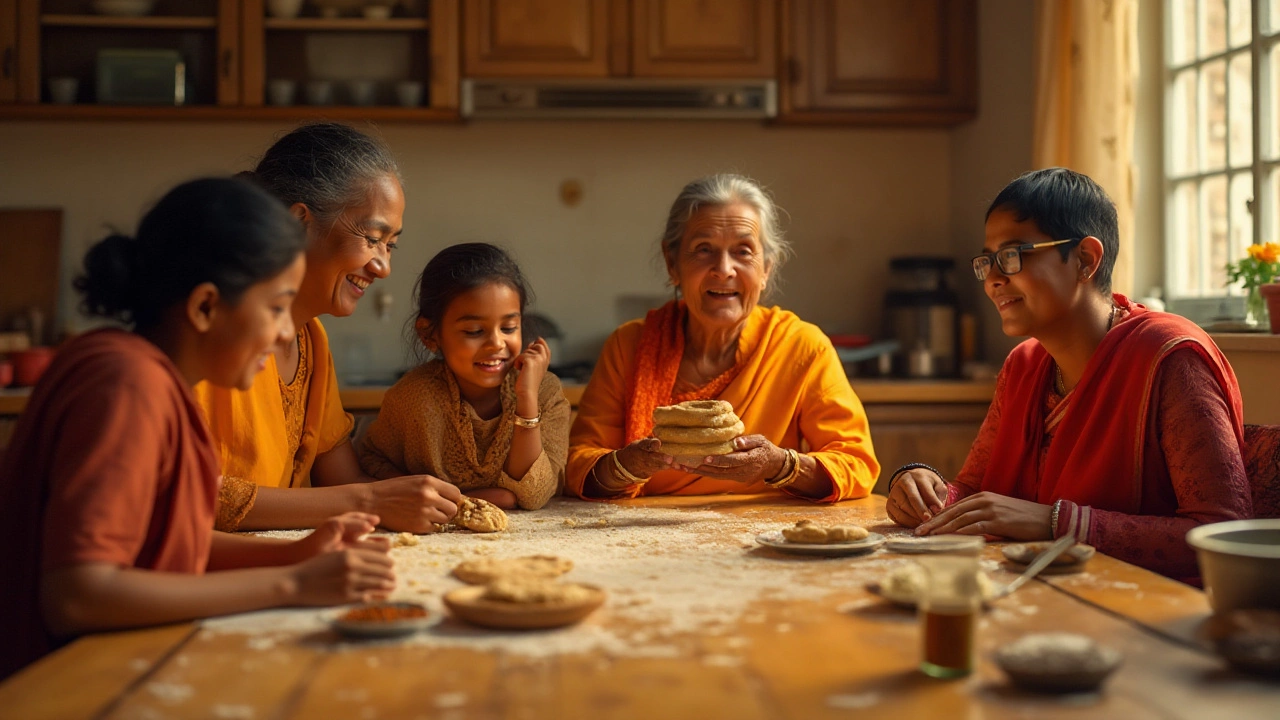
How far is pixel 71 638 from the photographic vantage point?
4.61 feet

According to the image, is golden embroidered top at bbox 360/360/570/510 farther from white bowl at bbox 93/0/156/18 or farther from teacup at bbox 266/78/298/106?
white bowl at bbox 93/0/156/18

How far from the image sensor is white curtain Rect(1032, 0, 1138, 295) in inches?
137

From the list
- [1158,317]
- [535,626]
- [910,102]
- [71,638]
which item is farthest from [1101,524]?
[910,102]

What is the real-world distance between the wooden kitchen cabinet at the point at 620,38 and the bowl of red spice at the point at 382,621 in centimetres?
347

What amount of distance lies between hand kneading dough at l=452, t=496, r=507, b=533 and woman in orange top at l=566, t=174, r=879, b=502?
450 millimetres

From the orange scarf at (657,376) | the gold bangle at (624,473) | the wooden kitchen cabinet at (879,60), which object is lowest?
the gold bangle at (624,473)

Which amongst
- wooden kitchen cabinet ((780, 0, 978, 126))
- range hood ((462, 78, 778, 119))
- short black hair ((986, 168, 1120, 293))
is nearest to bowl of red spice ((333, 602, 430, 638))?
short black hair ((986, 168, 1120, 293))

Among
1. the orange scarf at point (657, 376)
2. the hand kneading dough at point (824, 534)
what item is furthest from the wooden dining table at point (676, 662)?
the orange scarf at point (657, 376)

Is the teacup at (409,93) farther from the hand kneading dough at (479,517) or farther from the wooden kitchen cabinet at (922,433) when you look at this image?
the hand kneading dough at (479,517)

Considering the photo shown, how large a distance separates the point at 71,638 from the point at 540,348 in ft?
3.94

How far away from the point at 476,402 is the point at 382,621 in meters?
1.18

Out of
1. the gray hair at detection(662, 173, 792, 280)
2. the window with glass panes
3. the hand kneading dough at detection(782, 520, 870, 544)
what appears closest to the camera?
the hand kneading dough at detection(782, 520, 870, 544)

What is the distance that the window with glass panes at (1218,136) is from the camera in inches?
125

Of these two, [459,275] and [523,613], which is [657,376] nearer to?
[459,275]
